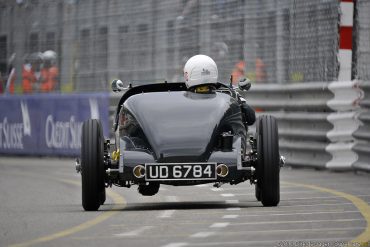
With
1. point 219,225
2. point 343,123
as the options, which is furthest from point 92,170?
point 343,123

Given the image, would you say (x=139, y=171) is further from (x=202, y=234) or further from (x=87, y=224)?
(x=202, y=234)

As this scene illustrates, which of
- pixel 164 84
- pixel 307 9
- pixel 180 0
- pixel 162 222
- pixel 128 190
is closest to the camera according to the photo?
pixel 162 222

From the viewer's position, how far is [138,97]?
13.8 metres

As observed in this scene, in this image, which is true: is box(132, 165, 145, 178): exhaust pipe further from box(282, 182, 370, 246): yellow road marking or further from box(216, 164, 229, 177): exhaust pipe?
box(282, 182, 370, 246): yellow road marking

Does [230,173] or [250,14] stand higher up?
[250,14]

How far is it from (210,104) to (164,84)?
110 centimetres

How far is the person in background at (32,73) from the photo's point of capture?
28672 millimetres

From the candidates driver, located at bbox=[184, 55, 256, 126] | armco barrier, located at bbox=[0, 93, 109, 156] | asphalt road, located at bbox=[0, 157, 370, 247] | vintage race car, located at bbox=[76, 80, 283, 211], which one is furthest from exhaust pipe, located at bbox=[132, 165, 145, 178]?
armco barrier, located at bbox=[0, 93, 109, 156]

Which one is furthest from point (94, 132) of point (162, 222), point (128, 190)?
point (128, 190)

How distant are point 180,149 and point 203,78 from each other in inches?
63.6

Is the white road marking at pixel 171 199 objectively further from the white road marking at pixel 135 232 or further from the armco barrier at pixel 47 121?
the armco barrier at pixel 47 121

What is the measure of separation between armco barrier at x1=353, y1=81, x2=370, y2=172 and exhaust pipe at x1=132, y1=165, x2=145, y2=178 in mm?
6632

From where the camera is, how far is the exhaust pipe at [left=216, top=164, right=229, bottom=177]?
41.3ft

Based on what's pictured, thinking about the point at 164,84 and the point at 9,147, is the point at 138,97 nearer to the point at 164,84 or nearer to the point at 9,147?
the point at 164,84
